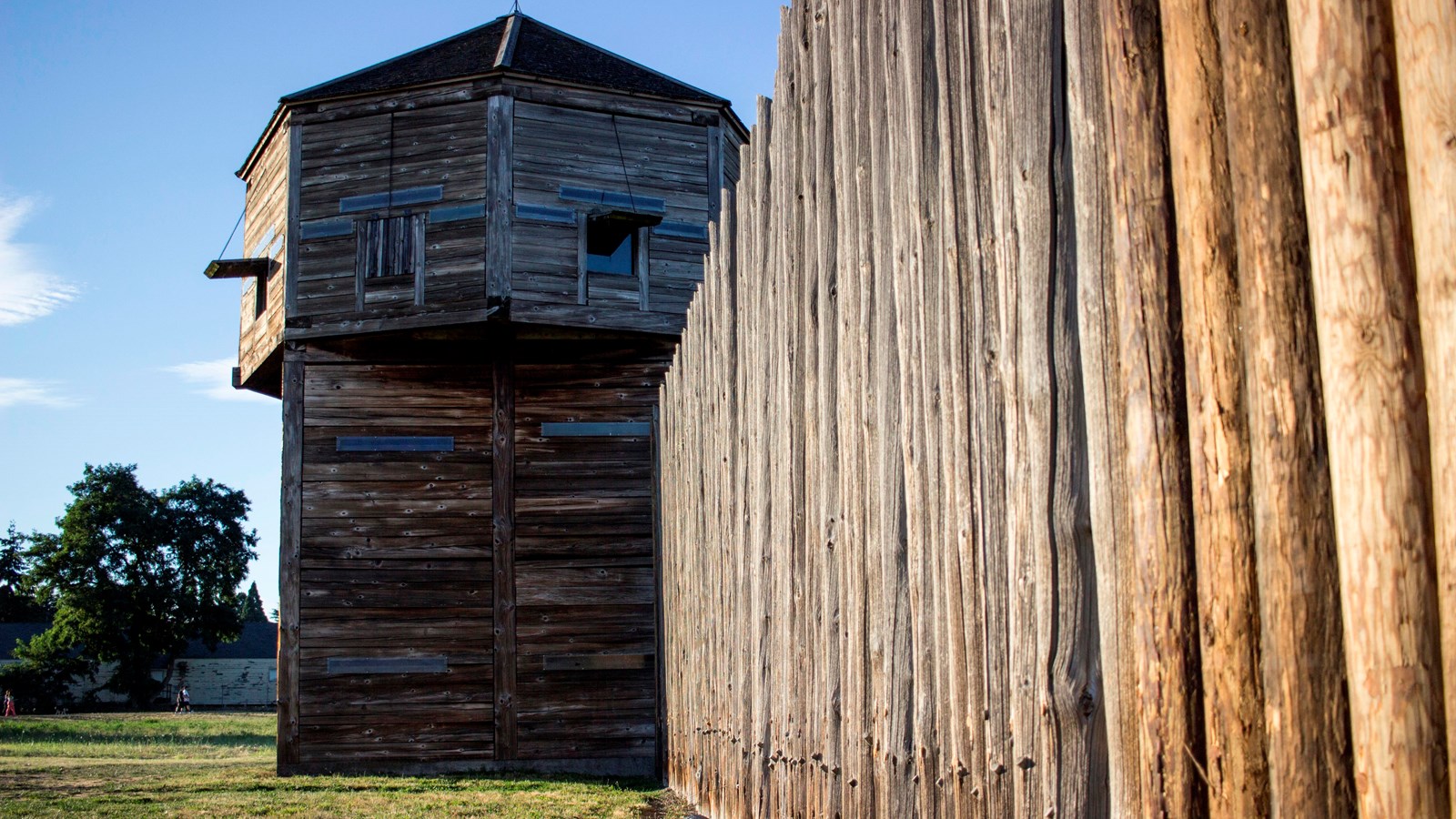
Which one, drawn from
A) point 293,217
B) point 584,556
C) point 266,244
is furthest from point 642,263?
point 266,244

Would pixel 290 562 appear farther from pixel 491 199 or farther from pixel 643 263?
pixel 643 263

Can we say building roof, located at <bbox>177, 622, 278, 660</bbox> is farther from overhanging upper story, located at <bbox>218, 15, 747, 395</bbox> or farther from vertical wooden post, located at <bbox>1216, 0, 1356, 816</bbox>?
vertical wooden post, located at <bbox>1216, 0, 1356, 816</bbox>

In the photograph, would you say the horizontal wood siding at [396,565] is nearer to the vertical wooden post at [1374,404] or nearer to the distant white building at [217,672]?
the vertical wooden post at [1374,404]

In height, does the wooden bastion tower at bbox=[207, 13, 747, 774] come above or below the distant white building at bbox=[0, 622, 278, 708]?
above

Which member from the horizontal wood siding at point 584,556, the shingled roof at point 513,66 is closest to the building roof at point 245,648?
the shingled roof at point 513,66

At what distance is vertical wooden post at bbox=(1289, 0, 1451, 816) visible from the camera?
1.70 m

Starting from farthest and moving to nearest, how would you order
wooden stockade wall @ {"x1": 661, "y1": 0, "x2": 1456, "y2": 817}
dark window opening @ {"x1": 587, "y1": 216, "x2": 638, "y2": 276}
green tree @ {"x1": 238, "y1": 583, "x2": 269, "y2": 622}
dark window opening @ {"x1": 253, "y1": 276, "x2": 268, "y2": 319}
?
green tree @ {"x1": 238, "y1": 583, "x2": 269, "y2": 622}, dark window opening @ {"x1": 253, "y1": 276, "x2": 268, "y2": 319}, dark window opening @ {"x1": 587, "y1": 216, "x2": 638, "y2": 276}, wooden stockade wall @ {"x1": 661, "y1": 0, "x2": 1456, "y2": 817}

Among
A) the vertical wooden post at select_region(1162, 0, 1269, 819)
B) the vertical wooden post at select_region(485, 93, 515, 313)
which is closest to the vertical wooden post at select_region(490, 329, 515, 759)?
the vertical wooden post at select_region(485, 93, 515, 313)

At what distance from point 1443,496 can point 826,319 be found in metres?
3.04

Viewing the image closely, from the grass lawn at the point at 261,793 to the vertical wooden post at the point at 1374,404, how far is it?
707 cm

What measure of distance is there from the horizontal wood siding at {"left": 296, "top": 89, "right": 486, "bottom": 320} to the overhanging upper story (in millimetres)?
15

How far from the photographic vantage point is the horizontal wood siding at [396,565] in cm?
1423

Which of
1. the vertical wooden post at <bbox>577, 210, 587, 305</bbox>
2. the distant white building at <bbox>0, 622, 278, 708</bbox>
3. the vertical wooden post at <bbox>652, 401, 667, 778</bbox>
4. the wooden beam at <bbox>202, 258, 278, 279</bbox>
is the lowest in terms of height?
the distant white building at <bbox>0, 622, 278, 708</bbox>

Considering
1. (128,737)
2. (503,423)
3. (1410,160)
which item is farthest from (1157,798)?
(128,737)
